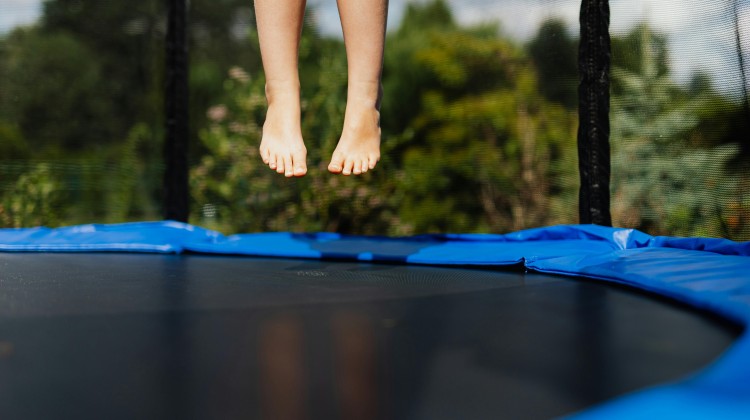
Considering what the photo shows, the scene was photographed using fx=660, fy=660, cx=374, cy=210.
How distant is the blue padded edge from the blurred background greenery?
2.22ft

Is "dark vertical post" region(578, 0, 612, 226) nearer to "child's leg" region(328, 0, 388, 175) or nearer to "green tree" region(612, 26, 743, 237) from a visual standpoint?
"green tree" region(612, 26, 743, 237)

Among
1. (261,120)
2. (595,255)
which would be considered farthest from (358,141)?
(261,120)

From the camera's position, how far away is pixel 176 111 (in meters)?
2.75

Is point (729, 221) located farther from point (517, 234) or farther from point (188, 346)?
point (188, 346)

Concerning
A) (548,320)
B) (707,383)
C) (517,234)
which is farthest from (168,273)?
(707,383)

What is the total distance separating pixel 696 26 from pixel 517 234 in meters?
0.87

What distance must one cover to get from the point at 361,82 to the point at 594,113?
38.1 inches

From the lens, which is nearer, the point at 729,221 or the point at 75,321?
the point at 75,321

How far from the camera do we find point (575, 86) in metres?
2.45

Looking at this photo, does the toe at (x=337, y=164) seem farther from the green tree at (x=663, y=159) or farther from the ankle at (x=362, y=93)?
the green tree at (x=663, y=159)

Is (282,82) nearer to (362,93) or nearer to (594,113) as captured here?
(362,93)

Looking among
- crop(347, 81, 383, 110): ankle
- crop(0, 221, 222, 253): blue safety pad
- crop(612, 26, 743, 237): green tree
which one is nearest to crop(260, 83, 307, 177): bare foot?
crop(347, 81, 383, 110): ankle

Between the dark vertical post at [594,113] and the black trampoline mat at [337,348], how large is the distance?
938 mm

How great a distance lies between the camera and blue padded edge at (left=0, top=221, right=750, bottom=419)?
45cm
